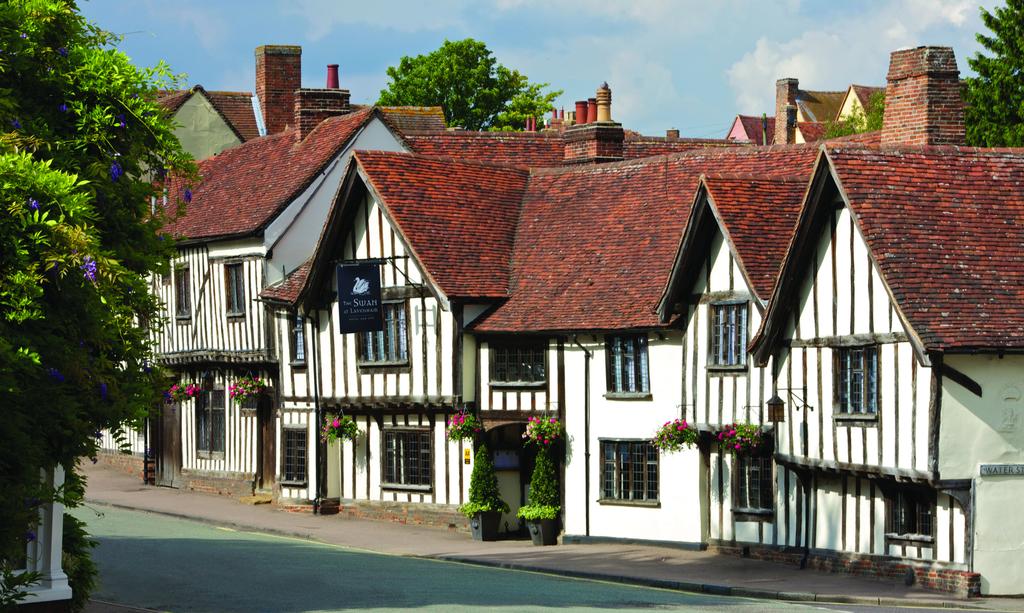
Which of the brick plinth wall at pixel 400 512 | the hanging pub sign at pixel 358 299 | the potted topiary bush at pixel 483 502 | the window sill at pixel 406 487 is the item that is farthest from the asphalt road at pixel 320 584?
the hanging pub sign at pixel 358 299

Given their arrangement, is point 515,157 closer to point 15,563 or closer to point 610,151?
point 610,151

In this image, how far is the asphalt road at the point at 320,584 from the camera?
20875 millimetres

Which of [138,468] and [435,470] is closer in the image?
[435,470]

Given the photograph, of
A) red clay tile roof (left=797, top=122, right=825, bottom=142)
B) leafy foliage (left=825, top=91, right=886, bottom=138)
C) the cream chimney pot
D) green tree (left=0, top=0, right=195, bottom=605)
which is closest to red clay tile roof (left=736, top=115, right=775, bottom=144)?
red clay tile roof (left=797, top=122, right=825, bottom=142)

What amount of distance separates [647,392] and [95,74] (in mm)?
15399

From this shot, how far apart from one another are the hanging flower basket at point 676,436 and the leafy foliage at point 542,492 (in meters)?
2.95

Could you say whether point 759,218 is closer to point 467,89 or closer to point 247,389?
point 247,389

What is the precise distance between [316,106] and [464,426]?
13016 millimetres

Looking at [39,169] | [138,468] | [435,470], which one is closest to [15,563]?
[39,169]

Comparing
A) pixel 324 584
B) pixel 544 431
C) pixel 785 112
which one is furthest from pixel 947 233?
pixel 785 112

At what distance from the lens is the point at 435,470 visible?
111 feet

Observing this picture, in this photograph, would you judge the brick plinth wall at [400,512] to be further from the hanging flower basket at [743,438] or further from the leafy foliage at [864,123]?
the leafy foliage at [864,123]

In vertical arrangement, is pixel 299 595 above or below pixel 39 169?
below

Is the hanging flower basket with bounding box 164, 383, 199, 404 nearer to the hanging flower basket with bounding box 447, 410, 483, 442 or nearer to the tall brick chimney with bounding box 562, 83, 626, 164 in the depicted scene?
the hanging flower basket with bounding box 447, 410, 483, 442
